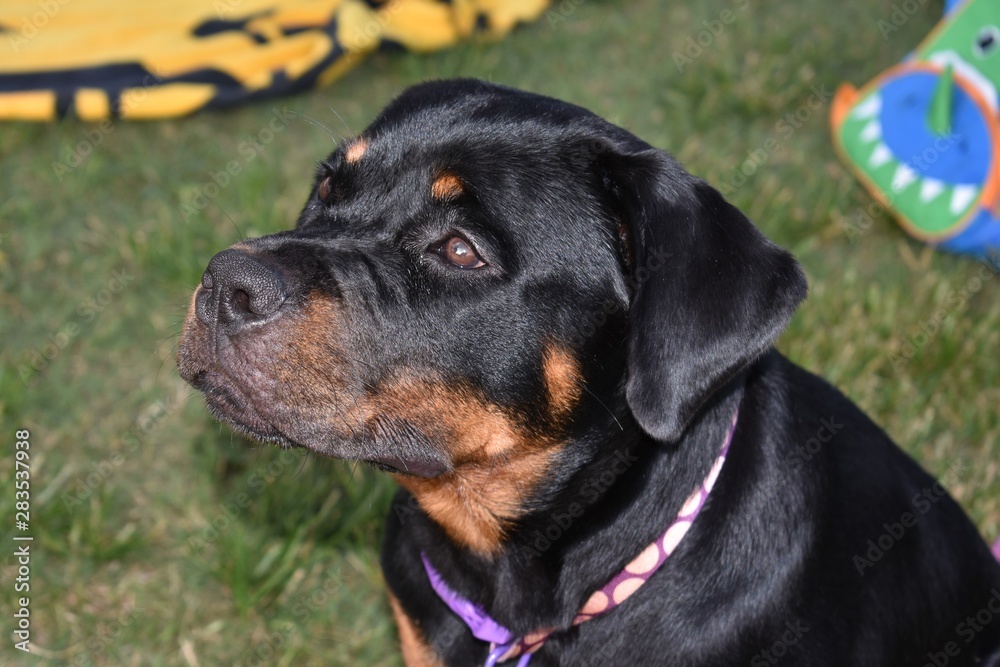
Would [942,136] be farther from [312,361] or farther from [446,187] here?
[312,361]

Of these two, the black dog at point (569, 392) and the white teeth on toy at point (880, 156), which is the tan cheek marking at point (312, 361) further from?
the white teeth on toy at point (880, 156)

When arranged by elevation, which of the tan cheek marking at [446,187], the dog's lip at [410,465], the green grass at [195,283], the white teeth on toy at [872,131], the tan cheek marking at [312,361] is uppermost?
the tan cheek marking at [446,187]

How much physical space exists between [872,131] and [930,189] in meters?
0.51

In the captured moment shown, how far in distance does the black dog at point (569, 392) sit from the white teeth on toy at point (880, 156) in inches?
124

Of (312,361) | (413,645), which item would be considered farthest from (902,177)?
(312,361)

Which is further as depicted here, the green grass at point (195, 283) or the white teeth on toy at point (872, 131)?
the white teeth on toy at point (872, 131)

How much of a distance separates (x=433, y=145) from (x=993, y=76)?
4.17 m

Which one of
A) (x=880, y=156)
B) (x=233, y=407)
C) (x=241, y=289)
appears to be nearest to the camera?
(x=241, y=289)

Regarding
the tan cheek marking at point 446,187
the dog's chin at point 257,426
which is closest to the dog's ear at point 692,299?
the tan cheek marking at point 446,187

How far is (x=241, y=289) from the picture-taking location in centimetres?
246

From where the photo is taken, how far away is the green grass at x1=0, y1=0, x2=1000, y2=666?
3881mm

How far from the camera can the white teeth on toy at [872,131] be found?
5.89 meters

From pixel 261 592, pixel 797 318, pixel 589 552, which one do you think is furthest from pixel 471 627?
pixel 797 318

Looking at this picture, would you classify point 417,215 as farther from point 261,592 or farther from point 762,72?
point 762,72
